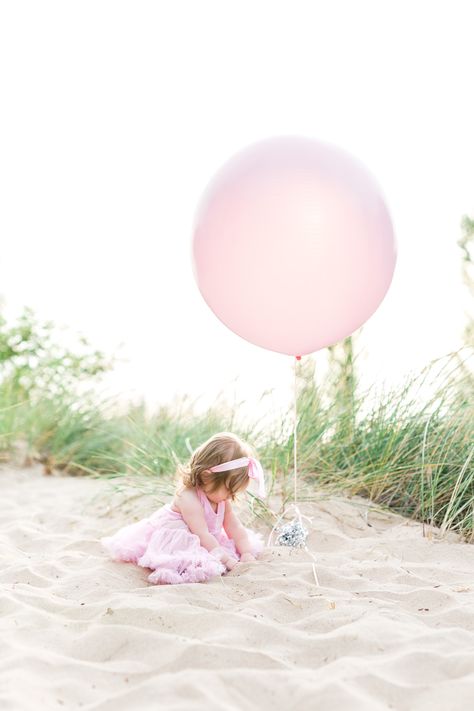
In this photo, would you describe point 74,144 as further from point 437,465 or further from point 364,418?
point 437,465

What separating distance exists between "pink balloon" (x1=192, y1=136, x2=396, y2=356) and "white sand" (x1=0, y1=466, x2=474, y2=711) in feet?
2.82

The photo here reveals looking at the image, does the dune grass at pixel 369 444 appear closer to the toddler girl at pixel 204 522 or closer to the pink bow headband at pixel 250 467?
the toddler girl at pixel 204 522

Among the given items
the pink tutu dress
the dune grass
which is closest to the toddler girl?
the pink tutu dress

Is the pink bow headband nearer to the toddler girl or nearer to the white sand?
the toddler girl

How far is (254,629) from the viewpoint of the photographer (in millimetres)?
2062

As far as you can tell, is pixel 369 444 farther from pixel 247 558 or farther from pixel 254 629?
pixel 254 629

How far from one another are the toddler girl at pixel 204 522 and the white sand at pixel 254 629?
0.09 metres

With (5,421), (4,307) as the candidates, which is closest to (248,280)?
(5,421)

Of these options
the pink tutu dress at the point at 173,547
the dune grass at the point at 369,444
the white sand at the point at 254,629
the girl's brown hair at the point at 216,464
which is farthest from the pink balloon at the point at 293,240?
the dune grass at the point at 369,444

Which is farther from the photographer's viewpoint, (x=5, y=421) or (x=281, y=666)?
(x=5, y=421)

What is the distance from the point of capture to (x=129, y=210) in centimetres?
816

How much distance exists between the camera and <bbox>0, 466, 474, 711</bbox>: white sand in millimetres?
1685

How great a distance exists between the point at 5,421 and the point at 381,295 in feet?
11.1

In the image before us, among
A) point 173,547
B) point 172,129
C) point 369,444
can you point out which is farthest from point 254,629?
point 172,129
